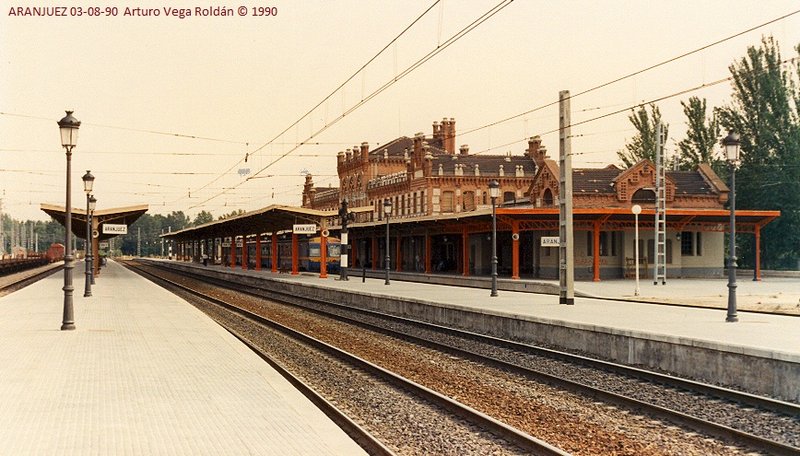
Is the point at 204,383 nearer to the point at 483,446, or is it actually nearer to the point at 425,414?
the point at 425,414

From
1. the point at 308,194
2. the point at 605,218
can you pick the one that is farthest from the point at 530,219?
the point at 308,194

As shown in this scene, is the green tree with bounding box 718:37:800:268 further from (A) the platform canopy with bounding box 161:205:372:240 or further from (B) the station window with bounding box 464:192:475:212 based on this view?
(A) the platform canopy with bounding box 161:205:372:240

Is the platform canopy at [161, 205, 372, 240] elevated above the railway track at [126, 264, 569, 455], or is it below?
above

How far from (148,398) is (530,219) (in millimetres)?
31874

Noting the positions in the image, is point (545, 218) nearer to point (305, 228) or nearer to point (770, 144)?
point (305, 228)

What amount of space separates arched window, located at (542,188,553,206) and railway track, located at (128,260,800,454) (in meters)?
33.0

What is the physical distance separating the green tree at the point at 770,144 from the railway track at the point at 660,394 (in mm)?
45579

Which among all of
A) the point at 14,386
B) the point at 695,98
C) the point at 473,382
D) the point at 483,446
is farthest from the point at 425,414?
the point at 695,98

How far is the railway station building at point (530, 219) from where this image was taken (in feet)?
136

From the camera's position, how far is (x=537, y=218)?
131ft

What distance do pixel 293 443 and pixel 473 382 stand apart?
5.67m

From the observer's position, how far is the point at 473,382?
41.3 feet

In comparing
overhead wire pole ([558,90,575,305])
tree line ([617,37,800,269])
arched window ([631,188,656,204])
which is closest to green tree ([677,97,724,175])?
tree line ([617,37,800,269])

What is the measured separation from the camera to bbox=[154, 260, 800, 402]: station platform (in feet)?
39.1
